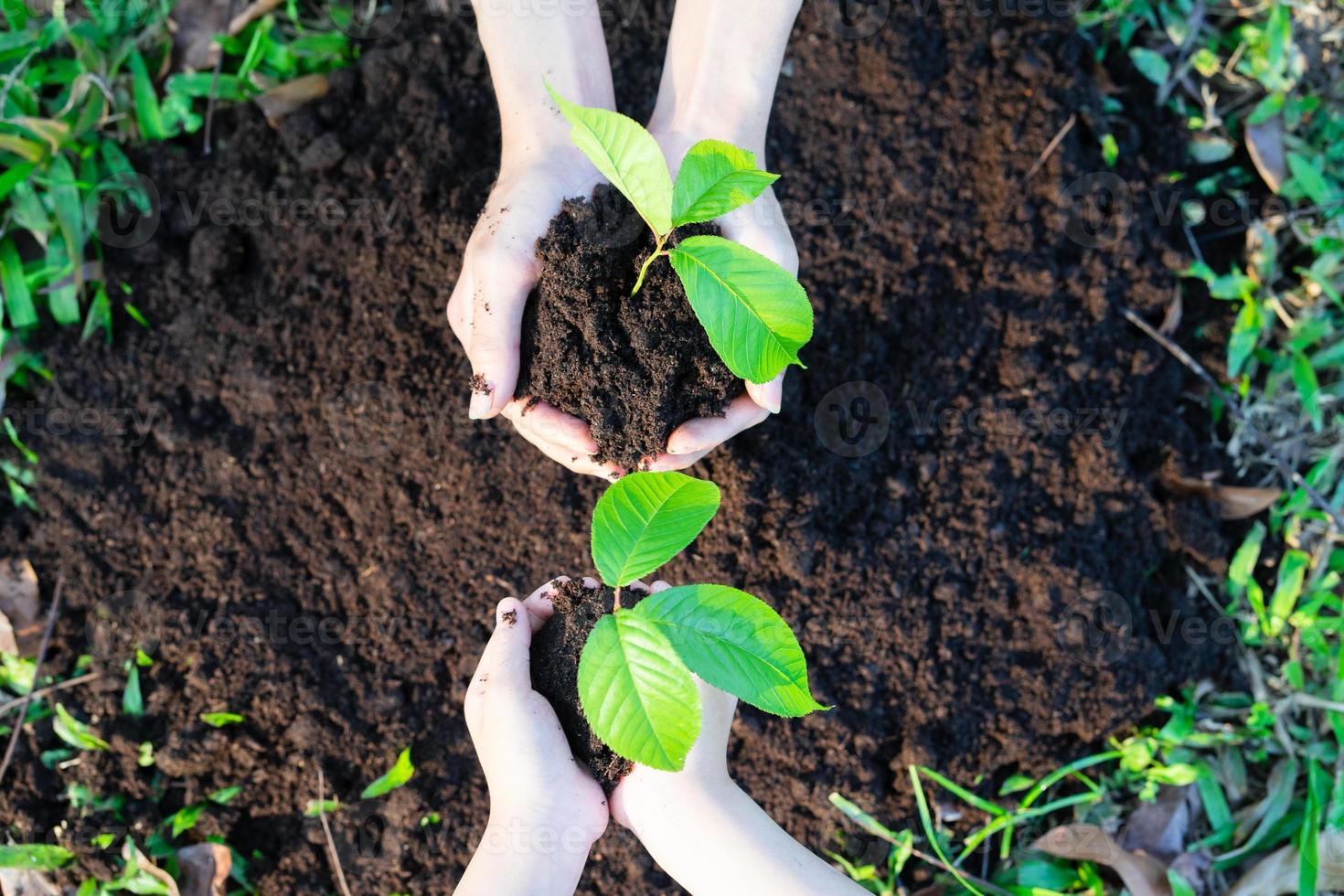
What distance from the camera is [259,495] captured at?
7.64 feet

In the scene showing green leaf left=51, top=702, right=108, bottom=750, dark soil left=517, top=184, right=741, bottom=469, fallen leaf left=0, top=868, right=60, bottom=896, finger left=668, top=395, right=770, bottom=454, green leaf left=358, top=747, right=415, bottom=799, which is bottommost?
fallen leaf left=0, top=868, right=60, bottom=896

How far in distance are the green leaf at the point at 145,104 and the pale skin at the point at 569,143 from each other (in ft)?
3.35

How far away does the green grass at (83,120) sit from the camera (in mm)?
2408

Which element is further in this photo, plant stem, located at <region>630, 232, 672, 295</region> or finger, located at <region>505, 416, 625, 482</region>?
finger, located at <region>505, 416, 625, 482</region>

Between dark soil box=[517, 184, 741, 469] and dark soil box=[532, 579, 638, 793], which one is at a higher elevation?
dark soil box=[517, 184, 741, 469]

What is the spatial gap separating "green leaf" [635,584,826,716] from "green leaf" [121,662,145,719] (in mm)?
1540

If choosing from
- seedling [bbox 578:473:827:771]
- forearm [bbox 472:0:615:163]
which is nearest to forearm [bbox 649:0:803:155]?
forearm [bbox 472:0:615:163]

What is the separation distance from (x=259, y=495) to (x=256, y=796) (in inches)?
28.6

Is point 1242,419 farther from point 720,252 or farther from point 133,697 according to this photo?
point 133,697

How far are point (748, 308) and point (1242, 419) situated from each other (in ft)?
5.79

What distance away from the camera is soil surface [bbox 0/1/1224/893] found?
228cm

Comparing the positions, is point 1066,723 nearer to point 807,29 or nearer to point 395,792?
point 395,792

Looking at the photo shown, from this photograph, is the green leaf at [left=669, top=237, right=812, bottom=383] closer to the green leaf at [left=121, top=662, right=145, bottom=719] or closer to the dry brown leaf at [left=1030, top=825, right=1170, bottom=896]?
the dry brown leaf at [left=1030, top=825, right=1170, bottom=896]

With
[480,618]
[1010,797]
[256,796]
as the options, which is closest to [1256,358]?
[1010,797]
